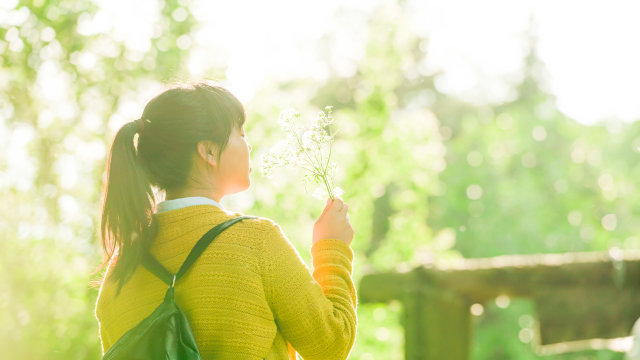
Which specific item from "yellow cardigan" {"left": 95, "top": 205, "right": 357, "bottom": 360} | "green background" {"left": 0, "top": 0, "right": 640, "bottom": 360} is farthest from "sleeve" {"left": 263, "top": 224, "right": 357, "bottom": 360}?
"green background" {"left": 0, "top": 0, "right": 640, "bottom": 360}

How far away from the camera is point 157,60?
8914mm

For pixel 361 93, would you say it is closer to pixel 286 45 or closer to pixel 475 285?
pixel 286 45

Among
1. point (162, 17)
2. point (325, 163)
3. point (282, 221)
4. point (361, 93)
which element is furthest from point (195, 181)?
point (361, 93)

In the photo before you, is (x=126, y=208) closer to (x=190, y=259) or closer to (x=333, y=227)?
(x=190, y=259)

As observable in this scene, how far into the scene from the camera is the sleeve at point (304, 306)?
129 cm

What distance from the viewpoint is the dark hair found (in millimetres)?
1396

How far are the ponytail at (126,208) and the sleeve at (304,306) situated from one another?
31cm

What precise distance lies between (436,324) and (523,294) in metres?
0.50

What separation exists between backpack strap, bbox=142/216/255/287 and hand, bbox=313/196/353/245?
26cm

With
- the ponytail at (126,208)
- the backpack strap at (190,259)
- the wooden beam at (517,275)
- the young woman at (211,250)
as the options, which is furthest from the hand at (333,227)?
the wooden beam at (517,275)

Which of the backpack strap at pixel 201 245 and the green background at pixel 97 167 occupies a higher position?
the green background at pixel 97 167

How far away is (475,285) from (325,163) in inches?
71.6

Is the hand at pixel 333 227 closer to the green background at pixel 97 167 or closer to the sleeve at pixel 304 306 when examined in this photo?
the sleeve at pixel 304 306

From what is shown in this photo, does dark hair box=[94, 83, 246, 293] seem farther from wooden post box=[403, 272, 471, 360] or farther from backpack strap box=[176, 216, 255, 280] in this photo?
wooden post box=[403, 272, 471, 360]
